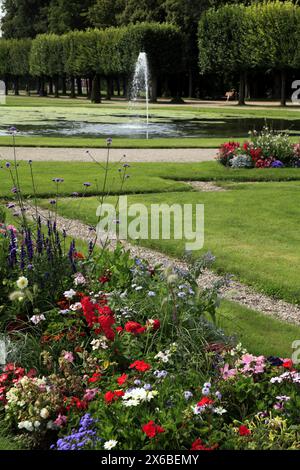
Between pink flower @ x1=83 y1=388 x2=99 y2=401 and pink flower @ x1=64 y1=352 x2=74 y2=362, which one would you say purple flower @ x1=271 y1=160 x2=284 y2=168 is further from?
pink flower @ x1=83 y1=388 x2=99 y2=401

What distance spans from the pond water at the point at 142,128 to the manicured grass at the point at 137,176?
7.24 m

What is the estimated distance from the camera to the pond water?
74.3 ft

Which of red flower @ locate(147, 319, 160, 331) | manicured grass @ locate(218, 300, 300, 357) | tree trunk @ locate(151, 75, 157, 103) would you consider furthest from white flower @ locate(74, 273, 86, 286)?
tree trunk @ locate(151, 75, 157, 103)

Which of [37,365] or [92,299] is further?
[92,299]

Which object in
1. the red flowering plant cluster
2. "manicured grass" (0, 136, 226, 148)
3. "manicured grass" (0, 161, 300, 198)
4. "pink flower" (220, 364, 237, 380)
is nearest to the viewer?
"pink flower" (220, 364, 237, 380)

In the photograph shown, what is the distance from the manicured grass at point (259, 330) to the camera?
4992 millimetres

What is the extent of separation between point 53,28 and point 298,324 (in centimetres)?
7251

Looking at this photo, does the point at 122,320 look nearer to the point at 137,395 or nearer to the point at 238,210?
the point at 137,395

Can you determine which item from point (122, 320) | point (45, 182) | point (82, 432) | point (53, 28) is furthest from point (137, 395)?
point (53, 28)

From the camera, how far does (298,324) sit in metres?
5.59

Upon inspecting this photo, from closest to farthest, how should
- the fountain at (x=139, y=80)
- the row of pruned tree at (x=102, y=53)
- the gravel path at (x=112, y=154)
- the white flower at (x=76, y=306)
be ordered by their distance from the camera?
1. the white flower at (x=76, y=306)
2. the gravel path at (x=112, y=154)
3. the row of pruned tree at (x=102, y=53)
4. the fountain at (x=139, y=80)

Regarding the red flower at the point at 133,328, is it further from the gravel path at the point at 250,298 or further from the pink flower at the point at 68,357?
the gravel path at the point at 250,298

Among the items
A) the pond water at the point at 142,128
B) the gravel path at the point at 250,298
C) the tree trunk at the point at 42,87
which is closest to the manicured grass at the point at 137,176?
the gravel path at the point at 250,298

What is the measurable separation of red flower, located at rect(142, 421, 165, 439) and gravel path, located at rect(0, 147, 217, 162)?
12.4m
